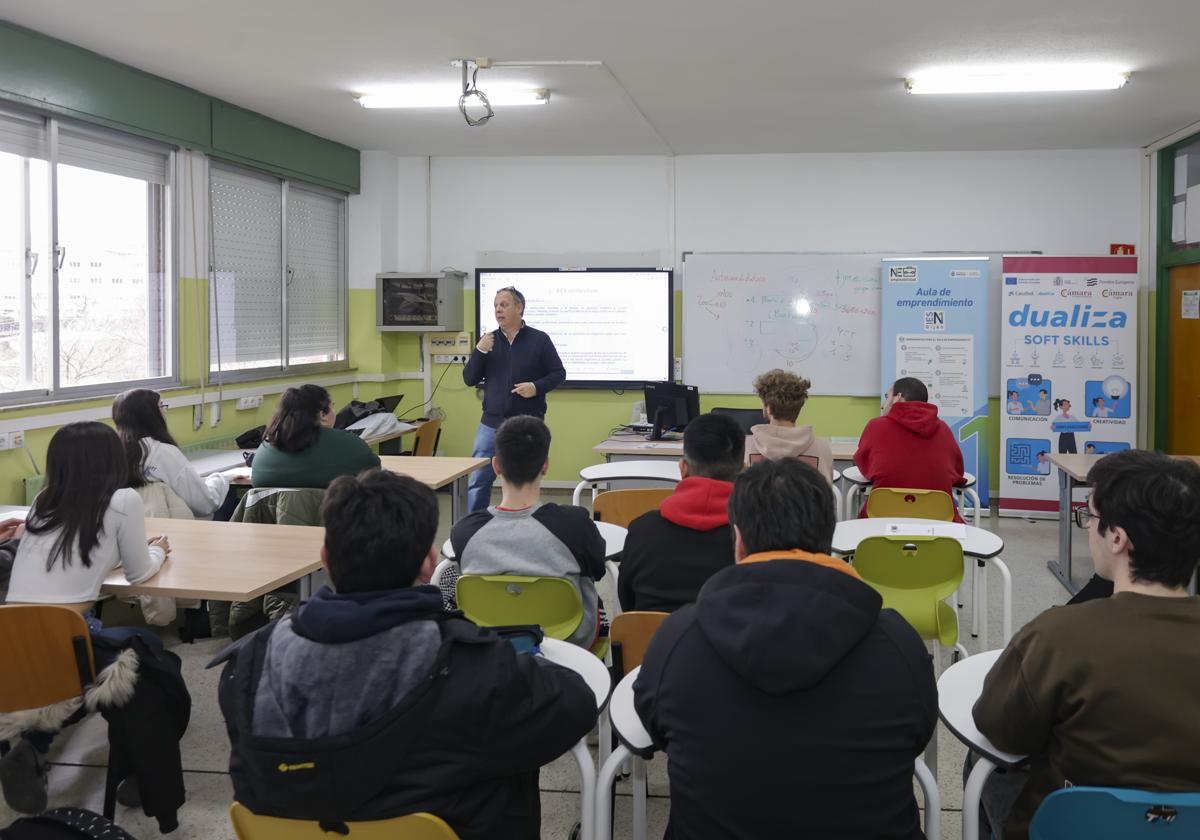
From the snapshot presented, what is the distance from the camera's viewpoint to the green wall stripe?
15.3ft

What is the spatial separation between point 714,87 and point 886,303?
2.57 m

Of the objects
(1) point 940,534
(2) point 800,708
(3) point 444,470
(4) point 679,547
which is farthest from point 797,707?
(3) point 444,470

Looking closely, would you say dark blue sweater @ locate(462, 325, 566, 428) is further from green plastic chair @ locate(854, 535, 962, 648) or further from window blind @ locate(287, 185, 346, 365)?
green plastic chair @ locate(854, 535, 962, 648)

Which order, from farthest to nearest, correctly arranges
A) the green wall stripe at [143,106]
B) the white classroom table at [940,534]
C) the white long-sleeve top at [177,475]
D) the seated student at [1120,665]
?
1. the green wall stripe at [143,106]
2. the white long-sleeve top at [177,475]
3. the white classroom table at [940,534]
4. the seated student at [1120,665]

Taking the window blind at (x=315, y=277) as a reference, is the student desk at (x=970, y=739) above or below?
below

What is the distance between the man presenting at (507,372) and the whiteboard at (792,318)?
2.25 m

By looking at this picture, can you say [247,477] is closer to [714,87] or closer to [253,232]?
[253,232]

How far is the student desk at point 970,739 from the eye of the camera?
182cm

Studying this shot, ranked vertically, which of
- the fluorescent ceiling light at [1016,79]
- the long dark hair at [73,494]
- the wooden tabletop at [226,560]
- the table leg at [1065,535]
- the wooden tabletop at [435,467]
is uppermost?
the fluorescent ceiling light at [1016,79]

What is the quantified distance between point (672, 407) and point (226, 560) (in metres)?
3.58

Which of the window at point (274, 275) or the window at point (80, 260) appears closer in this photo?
the window at point (80, 260)

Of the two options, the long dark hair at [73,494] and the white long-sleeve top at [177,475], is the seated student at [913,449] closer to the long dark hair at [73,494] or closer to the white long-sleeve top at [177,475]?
the white long-sleeve top at [177,475]

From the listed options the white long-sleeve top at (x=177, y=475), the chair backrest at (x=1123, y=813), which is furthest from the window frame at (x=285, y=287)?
the chair backrest at (x=1123, y=813)

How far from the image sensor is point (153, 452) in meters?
4.03
